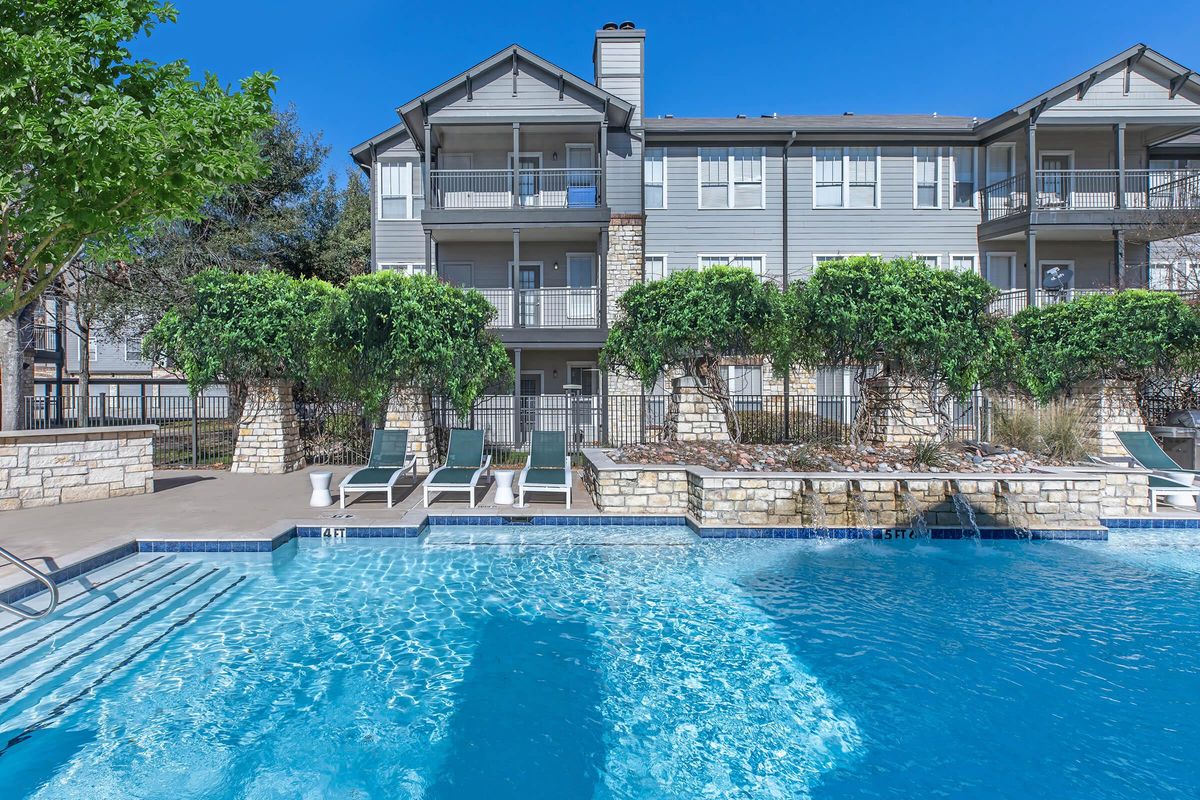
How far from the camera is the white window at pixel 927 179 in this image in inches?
728

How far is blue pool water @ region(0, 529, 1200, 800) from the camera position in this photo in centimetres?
342

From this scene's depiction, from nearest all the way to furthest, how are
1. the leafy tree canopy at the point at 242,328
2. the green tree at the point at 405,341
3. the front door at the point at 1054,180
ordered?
the green tree at the point at 405,341 → the leafy tree canopy at the point at 242,328 → the front door at the point at 1054,180

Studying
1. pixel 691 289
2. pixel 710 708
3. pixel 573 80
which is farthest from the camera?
pixel 573 80

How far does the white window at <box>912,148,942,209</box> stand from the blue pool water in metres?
14.4

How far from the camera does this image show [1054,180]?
18.5 m

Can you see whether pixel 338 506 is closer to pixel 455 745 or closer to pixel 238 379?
pixel 238 379

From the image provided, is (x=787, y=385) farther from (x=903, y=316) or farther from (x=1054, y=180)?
(x=1054, y=180)

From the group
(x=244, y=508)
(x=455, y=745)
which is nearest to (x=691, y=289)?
(x=244, y=508)

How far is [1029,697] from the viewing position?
419 centimetres

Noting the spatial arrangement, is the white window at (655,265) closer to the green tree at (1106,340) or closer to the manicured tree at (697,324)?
the manicured tree at (697,324)

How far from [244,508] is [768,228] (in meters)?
15.7

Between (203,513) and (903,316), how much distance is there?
37.5 feet

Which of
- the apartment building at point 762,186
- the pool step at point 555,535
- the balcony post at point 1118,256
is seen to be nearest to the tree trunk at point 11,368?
the apartment building at point 762,186

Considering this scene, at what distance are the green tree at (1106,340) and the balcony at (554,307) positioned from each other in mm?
10180
